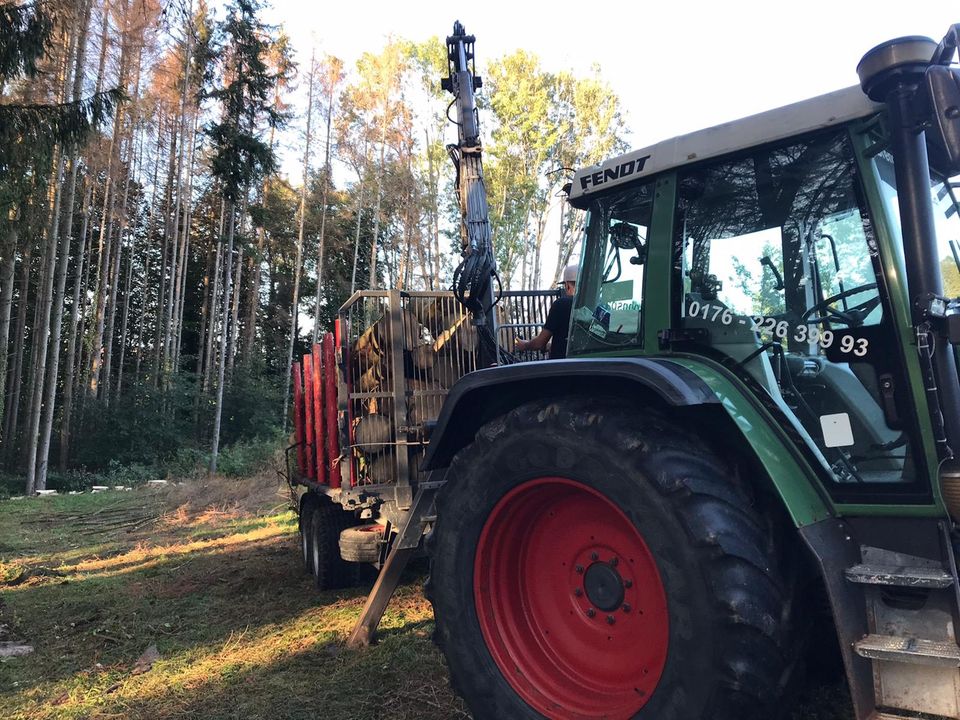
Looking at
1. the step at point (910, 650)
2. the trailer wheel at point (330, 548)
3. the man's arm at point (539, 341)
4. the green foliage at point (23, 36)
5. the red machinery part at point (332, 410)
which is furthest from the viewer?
the green foliage at point (23, 36)

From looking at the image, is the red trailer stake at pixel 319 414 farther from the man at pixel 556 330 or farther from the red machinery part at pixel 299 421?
the man at pixel 556 330

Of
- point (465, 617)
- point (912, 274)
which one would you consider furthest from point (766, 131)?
point (465, 617)

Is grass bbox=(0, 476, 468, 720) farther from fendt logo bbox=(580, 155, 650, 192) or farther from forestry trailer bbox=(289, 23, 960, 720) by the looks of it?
fendt logo bbox=(580, 155, 650, 192)

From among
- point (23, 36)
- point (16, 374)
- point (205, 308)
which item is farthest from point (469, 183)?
point (205, 308)

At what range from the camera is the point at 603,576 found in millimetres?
2400

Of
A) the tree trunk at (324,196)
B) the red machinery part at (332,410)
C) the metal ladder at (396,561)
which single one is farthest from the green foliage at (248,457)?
the metal ladder at (396,561)

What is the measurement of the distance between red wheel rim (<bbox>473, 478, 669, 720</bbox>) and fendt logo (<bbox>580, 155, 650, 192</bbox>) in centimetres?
128

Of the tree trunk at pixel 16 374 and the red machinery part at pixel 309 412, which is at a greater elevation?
the tree trunk at pixel 16 374

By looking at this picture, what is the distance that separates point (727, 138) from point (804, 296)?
0.63 m

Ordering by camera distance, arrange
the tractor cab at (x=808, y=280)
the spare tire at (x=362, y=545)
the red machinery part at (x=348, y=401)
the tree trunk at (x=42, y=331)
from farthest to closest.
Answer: the tree trunk at (x=42, y=331) → the red machinery part at (x=348, y=401) → the spare tire at (x=362, y=545) → the tractor cab at (x=808, y=280)

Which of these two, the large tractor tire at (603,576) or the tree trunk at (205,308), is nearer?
the large tractor tire at (603,576)

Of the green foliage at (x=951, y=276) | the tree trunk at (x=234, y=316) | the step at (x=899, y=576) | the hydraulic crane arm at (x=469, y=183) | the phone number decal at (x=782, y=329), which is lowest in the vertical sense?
the step at (x=899, y=576)

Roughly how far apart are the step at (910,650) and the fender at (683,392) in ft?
1.17

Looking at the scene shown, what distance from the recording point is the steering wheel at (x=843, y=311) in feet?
7.09
